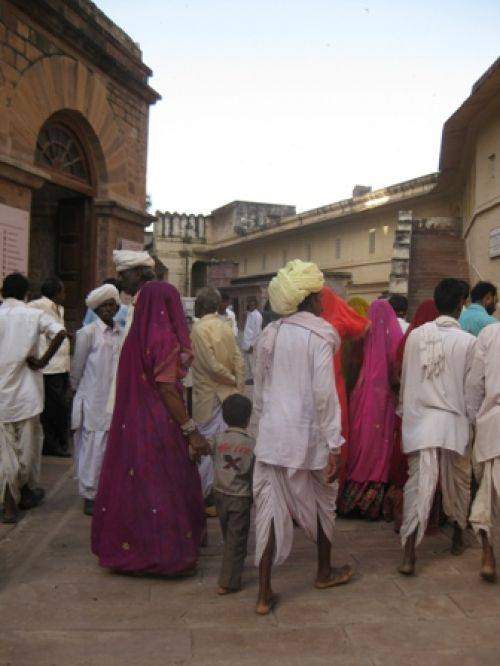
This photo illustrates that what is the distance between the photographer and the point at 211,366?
5.66 metres

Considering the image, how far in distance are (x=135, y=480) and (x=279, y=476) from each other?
89 centimetres

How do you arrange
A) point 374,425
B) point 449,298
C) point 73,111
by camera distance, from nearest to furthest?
point 449,298 → point 374,425 → point 73,111

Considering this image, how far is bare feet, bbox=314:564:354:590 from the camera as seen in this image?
162 inches

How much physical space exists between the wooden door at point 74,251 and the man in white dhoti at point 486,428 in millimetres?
7532

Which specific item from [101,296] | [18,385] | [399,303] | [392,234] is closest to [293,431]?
[101,296]

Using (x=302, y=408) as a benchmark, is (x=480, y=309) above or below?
above

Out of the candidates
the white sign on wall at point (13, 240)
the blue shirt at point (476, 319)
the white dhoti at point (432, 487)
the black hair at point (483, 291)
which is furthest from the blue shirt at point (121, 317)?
the black hair at point (483, 291)

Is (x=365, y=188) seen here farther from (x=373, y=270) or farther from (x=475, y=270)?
(x=475, y=270)

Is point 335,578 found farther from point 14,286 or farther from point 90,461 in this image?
point 14,286

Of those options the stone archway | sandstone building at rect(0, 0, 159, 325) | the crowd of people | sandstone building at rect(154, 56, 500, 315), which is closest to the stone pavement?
the crowd of people

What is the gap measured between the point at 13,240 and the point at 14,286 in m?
2.98

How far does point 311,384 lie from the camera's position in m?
3.83

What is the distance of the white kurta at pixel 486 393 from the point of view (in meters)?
4.26

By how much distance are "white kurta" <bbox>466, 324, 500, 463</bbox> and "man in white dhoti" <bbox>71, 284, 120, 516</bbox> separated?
2682mm
